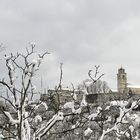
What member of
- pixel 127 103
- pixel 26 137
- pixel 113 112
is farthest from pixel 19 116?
pixel 113 112

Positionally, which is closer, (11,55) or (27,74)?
(27,74)

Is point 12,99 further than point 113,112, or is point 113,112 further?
point 113,112

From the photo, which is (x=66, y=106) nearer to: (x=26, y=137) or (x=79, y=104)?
(x=79, y=104)

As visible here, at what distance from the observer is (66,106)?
5918mm

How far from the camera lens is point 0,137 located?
225 inches

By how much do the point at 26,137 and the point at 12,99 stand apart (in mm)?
690

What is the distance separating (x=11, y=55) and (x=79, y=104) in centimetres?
136

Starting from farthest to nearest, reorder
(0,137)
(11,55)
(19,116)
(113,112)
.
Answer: (113,112)
(11,55)
(0,137)
(19,116)

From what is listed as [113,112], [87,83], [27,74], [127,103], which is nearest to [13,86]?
[27,74]

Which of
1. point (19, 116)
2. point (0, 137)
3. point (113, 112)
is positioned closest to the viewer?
point (19, 116)

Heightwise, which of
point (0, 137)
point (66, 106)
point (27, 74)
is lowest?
point (0, 137)

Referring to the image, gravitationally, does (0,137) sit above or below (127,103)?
below

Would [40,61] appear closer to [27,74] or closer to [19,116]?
[27,74]

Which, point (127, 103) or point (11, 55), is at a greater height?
point (11, 55)
